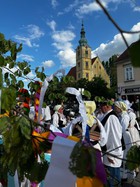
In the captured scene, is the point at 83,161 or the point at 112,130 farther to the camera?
the point at 112,130

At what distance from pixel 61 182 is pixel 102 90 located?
45.6m

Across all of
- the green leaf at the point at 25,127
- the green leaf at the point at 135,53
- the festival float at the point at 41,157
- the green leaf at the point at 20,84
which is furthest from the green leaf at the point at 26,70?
the green leaf at the point at 135,53

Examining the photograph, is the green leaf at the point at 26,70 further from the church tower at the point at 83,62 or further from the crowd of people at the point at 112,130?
the church tower at the point at 83,62

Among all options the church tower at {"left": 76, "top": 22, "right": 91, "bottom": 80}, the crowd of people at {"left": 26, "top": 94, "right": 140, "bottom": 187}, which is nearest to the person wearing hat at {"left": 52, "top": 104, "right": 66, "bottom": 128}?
the crowd of people at {"left": 26, "top": 94, "right": 140, "bottom": 187}

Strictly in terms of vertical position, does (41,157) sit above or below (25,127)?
below

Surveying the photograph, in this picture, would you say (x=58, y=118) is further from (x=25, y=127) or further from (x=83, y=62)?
(x=83, y=62)

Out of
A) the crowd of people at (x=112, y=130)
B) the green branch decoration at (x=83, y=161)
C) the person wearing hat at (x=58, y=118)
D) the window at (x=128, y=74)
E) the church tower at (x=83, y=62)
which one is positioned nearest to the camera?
the green branch decoration at (x=83, y=161)

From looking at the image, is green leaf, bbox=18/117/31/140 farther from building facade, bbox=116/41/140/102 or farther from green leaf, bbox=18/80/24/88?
building facade, bbox=116/41/140/102

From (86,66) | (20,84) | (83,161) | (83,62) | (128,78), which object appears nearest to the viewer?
(83,161)

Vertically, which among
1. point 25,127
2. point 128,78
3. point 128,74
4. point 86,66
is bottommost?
point 25,127

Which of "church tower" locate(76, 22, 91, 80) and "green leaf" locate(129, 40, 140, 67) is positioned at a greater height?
"church tower" locate(76, 22, 91, 80)

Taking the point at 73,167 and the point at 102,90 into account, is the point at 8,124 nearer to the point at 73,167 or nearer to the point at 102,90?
the point at 73,167

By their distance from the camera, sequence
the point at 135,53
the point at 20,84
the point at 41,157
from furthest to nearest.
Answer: the point at 20,84
the point at 41,157
the point at 135,53

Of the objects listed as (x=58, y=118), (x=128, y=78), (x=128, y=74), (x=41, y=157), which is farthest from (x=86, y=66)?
(x=41, y=157)
